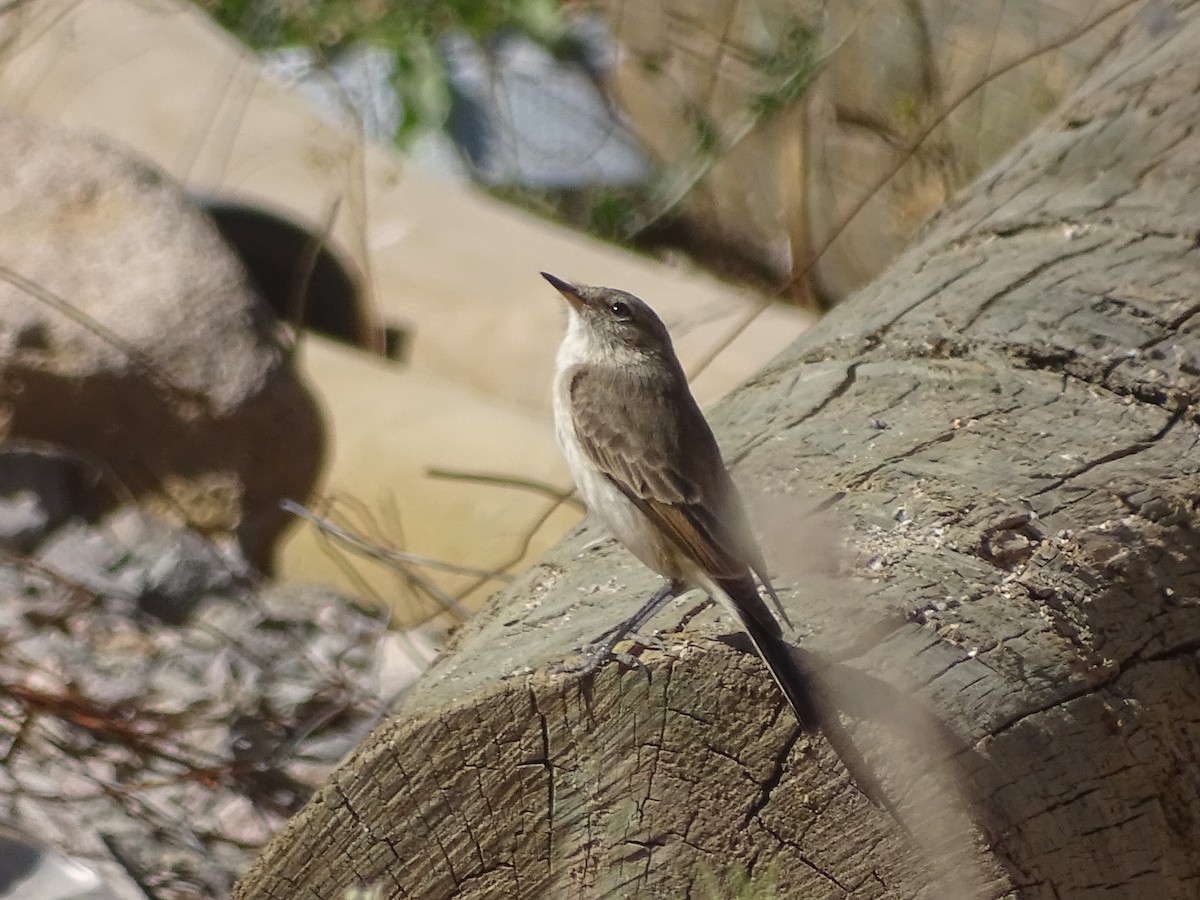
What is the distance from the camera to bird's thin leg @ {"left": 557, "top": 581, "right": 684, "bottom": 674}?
9.25 feet

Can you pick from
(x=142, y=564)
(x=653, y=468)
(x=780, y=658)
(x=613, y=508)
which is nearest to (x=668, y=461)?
(x=653, y=468)

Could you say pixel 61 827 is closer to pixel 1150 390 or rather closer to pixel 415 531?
pixel 415 531

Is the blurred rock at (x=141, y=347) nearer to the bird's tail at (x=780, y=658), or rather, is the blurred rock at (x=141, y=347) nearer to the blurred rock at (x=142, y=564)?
the blurred rock at (x=142, y=564)

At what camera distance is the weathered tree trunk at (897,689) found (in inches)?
107

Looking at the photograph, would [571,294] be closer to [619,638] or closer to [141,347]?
[619,638]

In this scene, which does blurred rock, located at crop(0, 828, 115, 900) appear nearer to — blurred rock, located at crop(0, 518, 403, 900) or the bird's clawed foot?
blurred rock, located at crop(0, 518, 403, 900)

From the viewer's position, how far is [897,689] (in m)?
2.77

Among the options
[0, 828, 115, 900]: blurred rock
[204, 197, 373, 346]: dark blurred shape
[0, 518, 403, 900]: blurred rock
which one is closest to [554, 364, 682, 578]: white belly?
[0, 518, 403, 900]: blurred rock

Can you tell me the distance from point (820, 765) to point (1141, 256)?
81.8 inches

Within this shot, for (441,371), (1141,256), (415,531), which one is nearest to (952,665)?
(1141,256)

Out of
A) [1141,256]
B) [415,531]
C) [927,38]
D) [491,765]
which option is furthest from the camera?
[927,38]

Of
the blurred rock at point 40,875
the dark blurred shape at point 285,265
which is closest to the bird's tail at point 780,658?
the blurred rock at point 40,875

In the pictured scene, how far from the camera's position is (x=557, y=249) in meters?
7.98

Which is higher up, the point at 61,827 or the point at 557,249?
the point at 557,249
